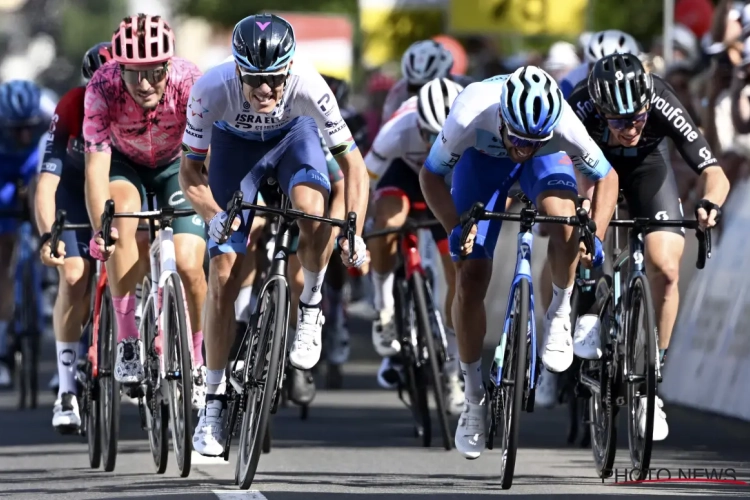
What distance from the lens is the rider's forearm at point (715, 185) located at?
9883mm

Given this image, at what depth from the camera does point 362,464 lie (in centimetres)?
1040

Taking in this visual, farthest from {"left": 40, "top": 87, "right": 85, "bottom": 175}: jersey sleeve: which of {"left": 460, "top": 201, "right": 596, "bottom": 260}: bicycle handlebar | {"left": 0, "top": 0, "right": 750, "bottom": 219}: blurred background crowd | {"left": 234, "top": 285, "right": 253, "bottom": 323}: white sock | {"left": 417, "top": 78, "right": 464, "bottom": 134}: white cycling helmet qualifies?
{"left": 0, "top": 0, "right": 750, "bottom": 219}: blurred background crowd

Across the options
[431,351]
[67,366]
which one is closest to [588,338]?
[431,351]

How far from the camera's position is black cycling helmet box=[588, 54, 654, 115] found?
9.64 metres

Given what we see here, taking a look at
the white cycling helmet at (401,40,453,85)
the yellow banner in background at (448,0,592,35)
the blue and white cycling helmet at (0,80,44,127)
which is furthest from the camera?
the yellow banner in background at (448,0,592,35)

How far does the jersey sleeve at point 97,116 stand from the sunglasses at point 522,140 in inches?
89.8

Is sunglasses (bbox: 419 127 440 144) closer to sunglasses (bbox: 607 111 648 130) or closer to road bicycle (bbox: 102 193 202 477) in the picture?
sunglasses (bbox: 607 111 648 130)

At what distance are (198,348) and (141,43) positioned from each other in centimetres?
162

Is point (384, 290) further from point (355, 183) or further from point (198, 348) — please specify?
point (355, 183)

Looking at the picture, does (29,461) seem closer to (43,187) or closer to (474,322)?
(43,187)

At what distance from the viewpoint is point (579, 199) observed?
9.64m

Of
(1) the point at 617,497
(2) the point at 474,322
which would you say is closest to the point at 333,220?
(2) the point at 474,322

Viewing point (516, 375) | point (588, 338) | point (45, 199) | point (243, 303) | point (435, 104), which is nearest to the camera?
point (516, 375)

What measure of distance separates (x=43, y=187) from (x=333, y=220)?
2585 millimetres
